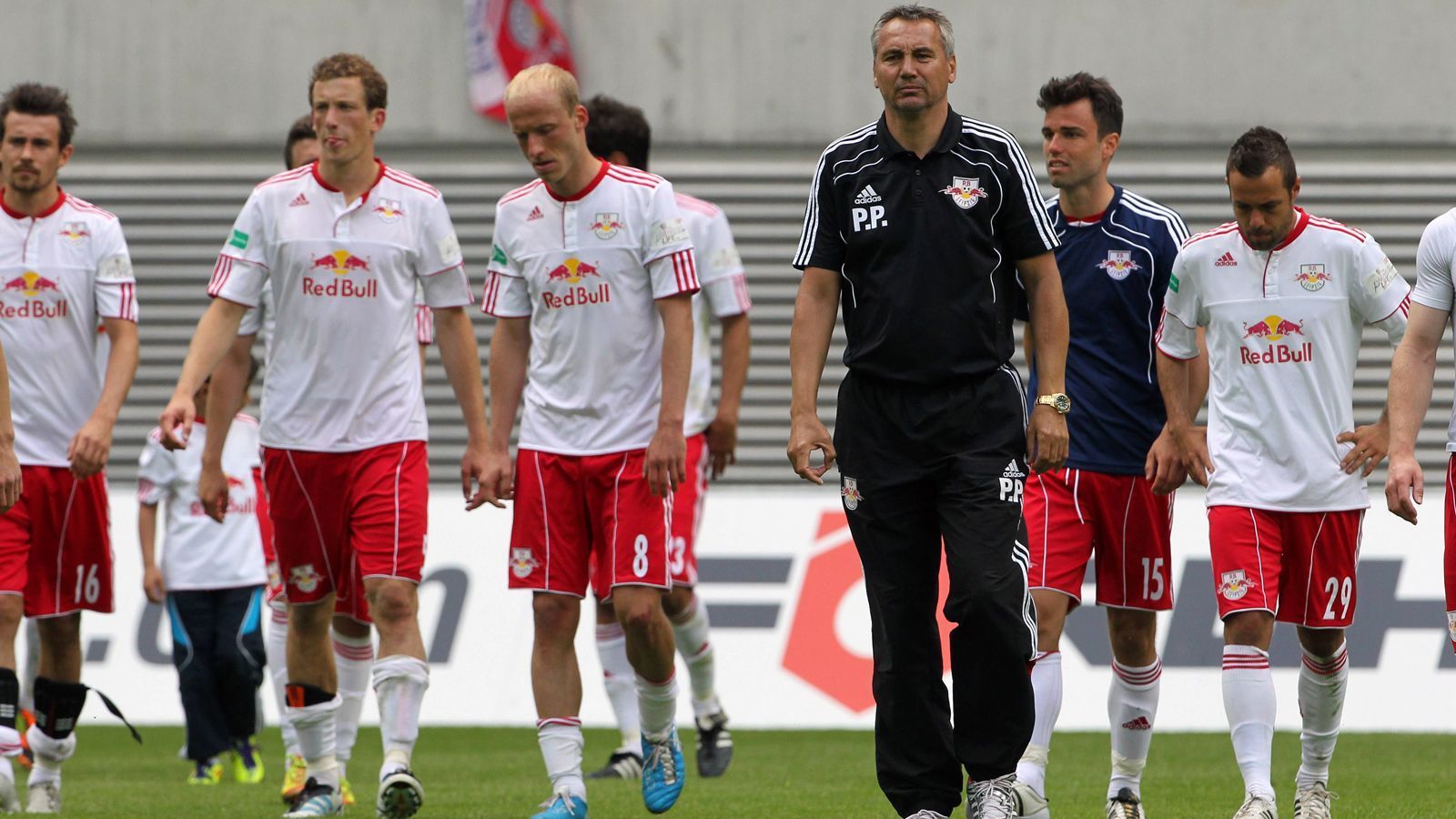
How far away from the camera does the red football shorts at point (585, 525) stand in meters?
6.78

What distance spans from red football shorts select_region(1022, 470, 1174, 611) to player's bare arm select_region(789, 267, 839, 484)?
53.4 inches

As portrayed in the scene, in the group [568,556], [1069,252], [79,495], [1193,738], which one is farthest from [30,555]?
[1193,738]

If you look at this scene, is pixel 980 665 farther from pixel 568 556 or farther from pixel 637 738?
pixel 637 738

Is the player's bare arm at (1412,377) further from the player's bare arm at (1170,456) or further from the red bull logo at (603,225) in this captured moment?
the red bull logo at (603,225)

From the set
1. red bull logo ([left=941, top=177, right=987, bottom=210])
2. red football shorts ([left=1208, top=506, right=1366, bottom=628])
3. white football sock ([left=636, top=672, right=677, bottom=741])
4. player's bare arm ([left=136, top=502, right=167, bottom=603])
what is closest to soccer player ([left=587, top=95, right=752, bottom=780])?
white football sock ([left=636, top=672, right=677, bottom=741])

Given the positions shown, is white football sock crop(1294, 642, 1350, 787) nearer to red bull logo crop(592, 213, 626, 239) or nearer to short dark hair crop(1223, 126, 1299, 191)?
short dark hair crop(1223, 126, 1299, 191)

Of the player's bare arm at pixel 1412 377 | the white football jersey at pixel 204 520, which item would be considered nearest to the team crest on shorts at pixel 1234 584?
the player's bare arm at pixel 1412 377

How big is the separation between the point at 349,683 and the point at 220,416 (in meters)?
1.17

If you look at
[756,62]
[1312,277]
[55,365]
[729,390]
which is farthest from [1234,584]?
[756,62]

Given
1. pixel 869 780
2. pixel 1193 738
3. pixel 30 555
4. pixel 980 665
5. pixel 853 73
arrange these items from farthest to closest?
pixel 853 73 → pixel 1193 738 → pixel 869 780 → pixel 30 555 → pixel 980 665

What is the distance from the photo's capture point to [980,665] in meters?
5.52

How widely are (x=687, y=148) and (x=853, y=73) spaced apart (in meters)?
1.37

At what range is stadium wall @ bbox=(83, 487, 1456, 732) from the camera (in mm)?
11094

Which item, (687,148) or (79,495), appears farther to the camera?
(687,148)
